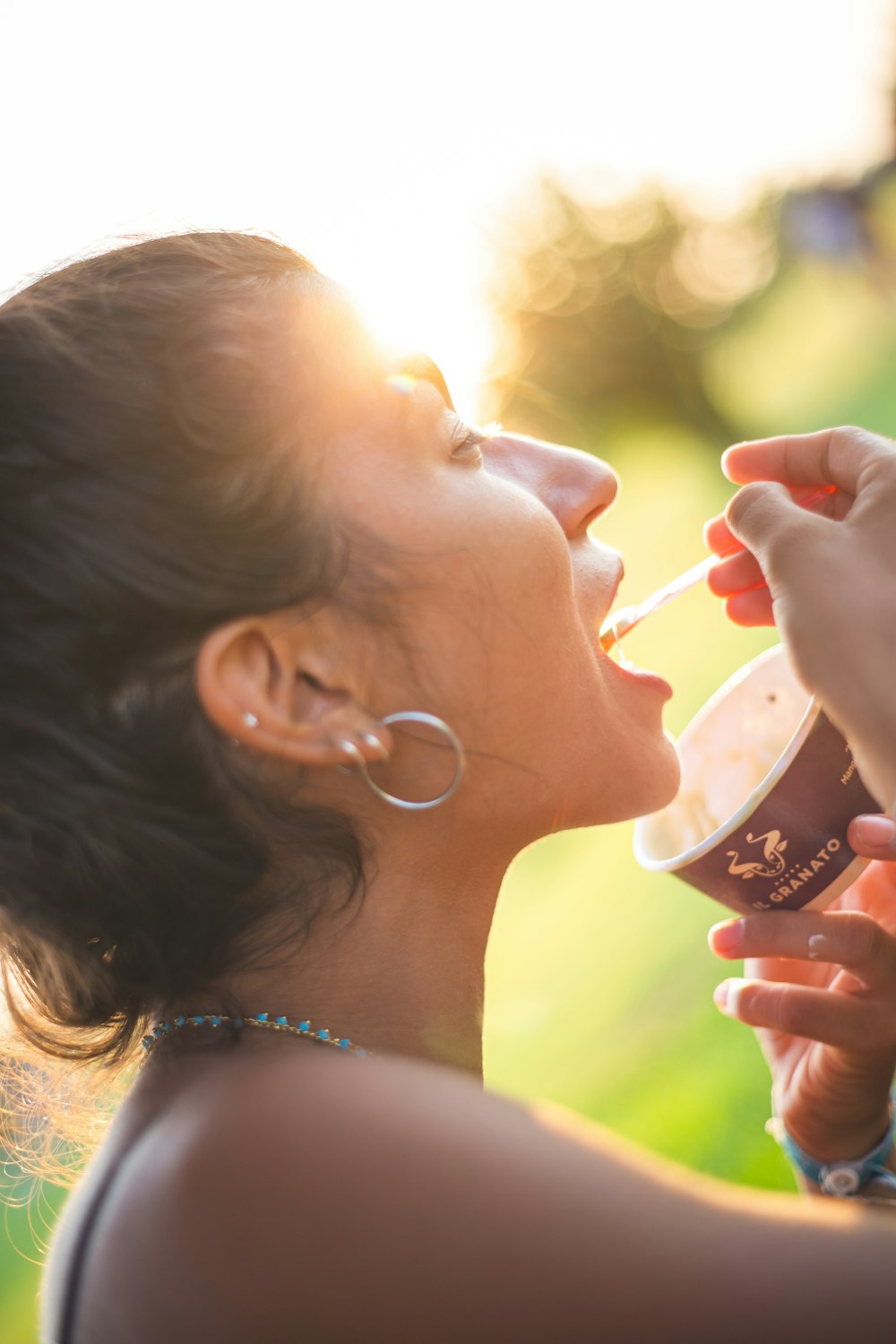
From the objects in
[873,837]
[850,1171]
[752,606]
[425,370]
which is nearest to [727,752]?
[752,606]

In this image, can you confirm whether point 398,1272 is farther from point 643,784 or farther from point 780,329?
point 780,329

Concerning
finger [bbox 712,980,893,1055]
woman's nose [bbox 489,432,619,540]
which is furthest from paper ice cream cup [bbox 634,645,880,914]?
woman's nose [bbox 489,432,619,540]

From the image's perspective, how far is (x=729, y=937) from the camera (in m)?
1.37

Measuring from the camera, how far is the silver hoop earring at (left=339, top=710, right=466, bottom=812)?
3.78ft

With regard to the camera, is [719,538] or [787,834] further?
[719,538]

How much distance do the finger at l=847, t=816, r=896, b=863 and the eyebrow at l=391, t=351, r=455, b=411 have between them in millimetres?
685

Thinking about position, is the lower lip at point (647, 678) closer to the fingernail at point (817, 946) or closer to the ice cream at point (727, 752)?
the ice cream at point (727, 752)

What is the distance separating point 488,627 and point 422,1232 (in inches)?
24.7

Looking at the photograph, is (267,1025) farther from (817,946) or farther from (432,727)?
(817,946)

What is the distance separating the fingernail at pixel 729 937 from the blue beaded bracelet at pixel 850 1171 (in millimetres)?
374

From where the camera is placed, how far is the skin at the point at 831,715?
1.20m

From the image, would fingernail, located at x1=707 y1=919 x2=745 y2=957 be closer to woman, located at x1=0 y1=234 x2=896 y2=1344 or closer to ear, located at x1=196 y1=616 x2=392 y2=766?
woman, located at x1=0 y1=234 x2=896 y2=1344

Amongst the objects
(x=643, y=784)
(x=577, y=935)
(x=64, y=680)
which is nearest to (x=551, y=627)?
(x=643, y=784)

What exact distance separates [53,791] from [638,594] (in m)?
6.78
